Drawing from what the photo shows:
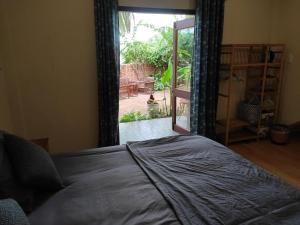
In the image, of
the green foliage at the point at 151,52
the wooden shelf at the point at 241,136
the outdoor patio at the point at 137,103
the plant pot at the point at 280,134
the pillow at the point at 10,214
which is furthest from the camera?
the green foliage at the point at 151,52

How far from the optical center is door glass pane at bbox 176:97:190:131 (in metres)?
4.17

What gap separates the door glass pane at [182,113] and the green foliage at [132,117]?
1234 millimetres

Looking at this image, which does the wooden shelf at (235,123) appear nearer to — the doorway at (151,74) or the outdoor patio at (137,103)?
the doorway at (151,74)

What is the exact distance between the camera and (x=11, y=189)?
1353 millimetres

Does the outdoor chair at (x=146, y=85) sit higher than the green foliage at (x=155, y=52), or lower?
lower

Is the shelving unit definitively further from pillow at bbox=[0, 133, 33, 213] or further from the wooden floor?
pillow at bbox=[0, 133, 33, 213]

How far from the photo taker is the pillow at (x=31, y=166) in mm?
1427

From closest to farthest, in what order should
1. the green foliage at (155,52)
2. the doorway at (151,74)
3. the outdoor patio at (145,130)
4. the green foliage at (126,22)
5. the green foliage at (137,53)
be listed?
1. the doorway at (151,74)
2. the outdoor patio at (145,130)
3. the green foliage at (126,22)
4. the green foliage at (155,52)
5. the green foliage at (137,53)

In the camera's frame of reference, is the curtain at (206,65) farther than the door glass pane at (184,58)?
No

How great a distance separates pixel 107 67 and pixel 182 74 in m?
1.51

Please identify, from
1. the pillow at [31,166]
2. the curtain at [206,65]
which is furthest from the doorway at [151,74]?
the pillow at [31,166]

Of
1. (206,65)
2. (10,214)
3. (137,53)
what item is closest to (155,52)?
(137,53)

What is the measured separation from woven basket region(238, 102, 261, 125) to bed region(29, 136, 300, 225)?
2.06 m

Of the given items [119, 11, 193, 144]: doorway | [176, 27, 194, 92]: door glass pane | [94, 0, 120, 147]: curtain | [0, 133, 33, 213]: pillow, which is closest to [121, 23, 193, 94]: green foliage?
[119, 11, 193, 144]: doorway
